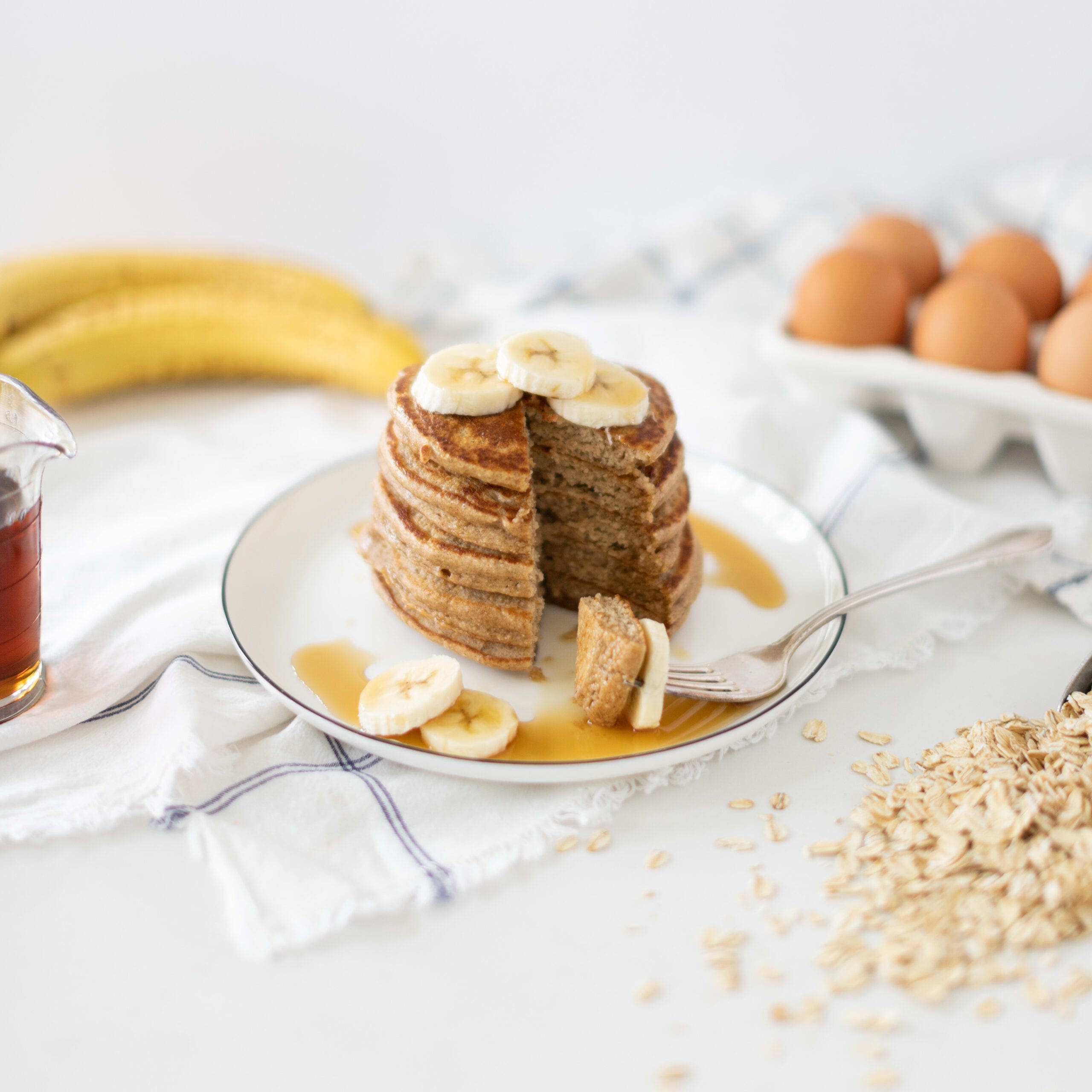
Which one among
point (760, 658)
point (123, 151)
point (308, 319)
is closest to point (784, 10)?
point (308, 319)

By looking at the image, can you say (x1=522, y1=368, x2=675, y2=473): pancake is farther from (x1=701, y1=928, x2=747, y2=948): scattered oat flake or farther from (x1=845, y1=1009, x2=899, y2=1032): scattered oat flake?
(x1=845, y1=1009, x2=899, y2=1032): scattered oat flake

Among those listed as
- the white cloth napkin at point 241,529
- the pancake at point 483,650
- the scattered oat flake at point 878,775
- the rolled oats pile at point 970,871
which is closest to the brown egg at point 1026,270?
the white cloth napkin at point 241,529

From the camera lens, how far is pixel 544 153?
17.0ft

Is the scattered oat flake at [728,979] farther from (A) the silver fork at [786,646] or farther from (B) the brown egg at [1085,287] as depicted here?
(B) the brown egg at [1085,287]

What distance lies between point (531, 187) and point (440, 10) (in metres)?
0.92

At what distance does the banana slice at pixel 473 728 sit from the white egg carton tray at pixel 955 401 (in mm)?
1977

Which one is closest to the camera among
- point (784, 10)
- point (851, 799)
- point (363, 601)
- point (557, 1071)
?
point (557, 1071)

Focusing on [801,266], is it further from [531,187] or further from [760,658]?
[760,658]

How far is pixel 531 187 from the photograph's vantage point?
5.27 m

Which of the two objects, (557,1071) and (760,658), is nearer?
(557,1071)

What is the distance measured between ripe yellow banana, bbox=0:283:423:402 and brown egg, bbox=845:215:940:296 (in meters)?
1.86

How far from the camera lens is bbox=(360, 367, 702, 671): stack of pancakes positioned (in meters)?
2.53

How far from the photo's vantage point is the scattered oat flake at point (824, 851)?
7.09ft

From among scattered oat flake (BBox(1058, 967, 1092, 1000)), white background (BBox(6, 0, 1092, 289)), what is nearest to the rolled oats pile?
scattered oat flake (BBox(1058, 967, 1092, 1000))
